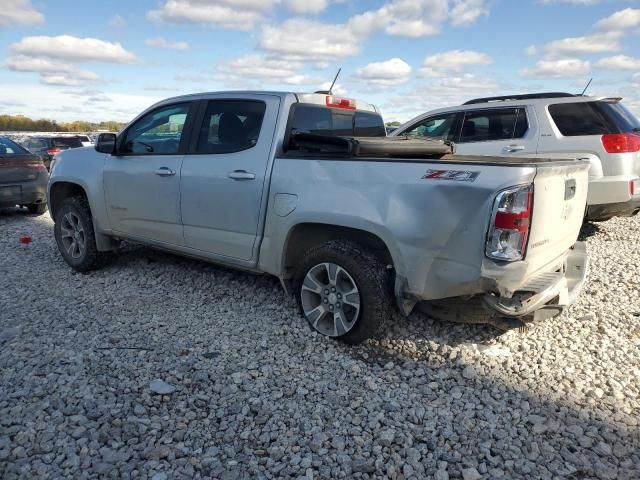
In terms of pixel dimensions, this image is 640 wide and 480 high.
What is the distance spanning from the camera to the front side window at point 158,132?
4629 mm

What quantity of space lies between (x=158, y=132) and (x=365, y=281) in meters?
2.71

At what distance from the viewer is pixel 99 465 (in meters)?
2.43

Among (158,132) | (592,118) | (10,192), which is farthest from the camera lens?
(10,192)

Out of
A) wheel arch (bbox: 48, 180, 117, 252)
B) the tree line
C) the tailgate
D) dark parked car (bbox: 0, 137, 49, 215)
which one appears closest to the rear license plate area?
dark parked car (bbox: 0, 137, 49, 215)

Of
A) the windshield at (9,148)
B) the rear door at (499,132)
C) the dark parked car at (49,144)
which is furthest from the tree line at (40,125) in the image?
the rear door at (499,132)

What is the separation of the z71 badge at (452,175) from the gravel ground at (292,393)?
1.31 m

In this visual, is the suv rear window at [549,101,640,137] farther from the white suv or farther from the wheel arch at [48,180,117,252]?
the wheel arch at [48,180,117,252]

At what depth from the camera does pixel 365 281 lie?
3.42m

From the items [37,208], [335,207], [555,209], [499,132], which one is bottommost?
[37,208]

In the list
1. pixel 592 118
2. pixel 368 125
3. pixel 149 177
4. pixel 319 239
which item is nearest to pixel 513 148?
pixel 592 118

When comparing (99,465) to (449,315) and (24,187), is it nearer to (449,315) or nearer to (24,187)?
(449,315)

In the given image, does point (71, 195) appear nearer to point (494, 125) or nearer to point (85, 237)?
point (85, 237)

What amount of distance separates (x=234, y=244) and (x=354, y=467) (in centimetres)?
220

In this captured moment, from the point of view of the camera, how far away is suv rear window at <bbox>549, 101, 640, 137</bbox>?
6242mm
